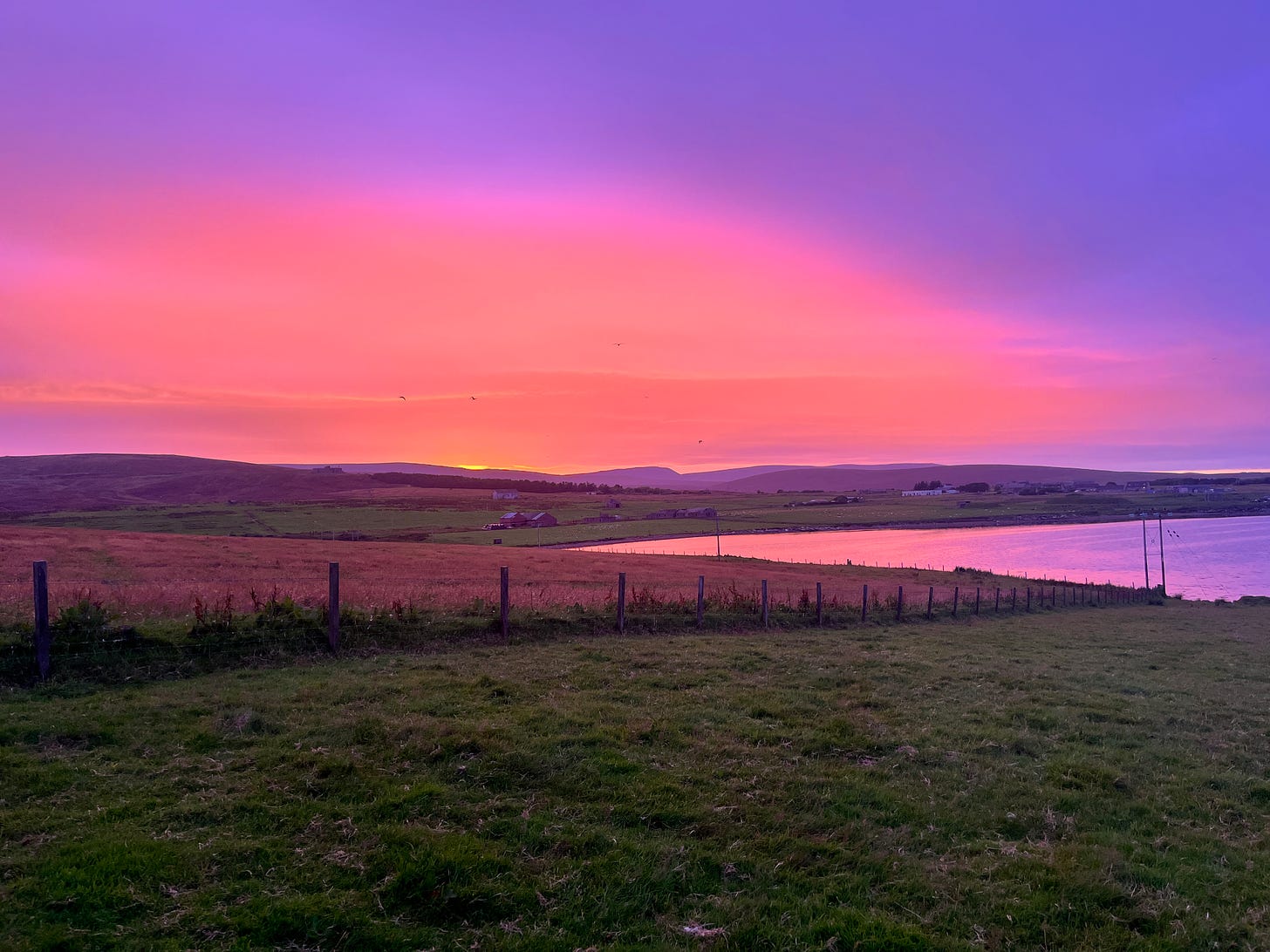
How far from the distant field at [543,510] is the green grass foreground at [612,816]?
72.5 metres

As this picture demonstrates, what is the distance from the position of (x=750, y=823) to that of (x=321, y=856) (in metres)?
3.74

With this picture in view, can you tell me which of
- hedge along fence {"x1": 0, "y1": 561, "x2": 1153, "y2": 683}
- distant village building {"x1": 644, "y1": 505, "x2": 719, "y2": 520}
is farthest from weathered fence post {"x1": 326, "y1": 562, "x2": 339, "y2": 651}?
distant village building {"x1": 644, "y1": 505, "x2": 719, "y2": 520}

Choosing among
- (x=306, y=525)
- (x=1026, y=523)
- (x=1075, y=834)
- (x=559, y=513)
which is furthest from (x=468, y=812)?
(x=1026, y=523)

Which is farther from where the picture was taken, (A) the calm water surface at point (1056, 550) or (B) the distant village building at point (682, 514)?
(B) the distant village building at point (682, 514)

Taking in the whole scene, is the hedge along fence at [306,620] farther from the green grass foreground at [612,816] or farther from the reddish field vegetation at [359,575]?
the green grass foreground at [612,816]

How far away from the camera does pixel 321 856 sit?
6168 mm

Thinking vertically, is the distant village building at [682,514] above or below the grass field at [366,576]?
below

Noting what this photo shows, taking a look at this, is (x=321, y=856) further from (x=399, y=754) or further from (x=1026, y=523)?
(x=1026, y=523)

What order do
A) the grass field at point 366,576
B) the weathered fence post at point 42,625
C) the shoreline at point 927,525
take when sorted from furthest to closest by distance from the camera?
the shoreline at point 927,525 → the grass field at point 366,576 → the weathered fence post at point 42,625

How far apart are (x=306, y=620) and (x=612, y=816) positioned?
9.75 m

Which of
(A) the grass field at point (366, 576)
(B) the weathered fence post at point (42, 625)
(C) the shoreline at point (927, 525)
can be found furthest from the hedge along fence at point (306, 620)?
(C) the shoreline at point (927, 525)

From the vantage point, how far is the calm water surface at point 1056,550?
68.1 metres

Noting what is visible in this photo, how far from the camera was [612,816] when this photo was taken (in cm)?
721

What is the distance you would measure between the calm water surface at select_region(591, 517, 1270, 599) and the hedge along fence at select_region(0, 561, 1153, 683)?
52143 mm
